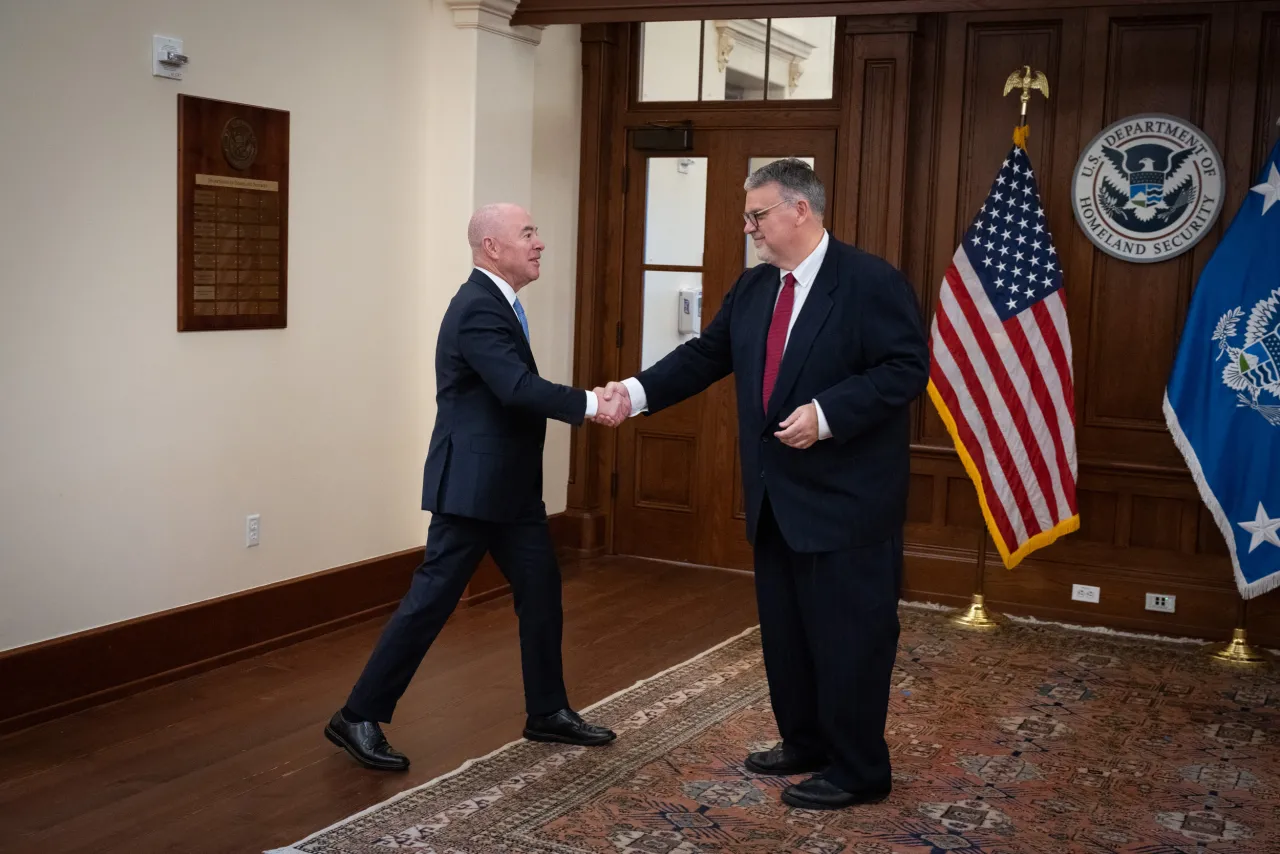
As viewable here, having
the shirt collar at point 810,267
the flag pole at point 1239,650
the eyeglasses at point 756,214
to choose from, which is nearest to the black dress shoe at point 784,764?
the shirt collar at point 810,267

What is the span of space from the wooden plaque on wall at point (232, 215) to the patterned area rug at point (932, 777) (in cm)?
188

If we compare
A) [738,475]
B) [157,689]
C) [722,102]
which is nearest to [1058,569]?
[738,475]

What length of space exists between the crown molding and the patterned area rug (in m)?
2.75

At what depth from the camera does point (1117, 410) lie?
5.70 metres

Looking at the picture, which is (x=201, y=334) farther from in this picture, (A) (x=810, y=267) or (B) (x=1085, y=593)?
(B) (x=1085, y=593)

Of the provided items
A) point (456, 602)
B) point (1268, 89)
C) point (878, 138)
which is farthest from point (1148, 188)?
point (456, 602)

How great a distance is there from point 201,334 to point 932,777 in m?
2.79

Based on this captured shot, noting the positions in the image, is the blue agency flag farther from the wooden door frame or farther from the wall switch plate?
the wall switch plate

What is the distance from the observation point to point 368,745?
3.80 metres

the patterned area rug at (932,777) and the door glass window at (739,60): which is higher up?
the door glass window at (739,60)

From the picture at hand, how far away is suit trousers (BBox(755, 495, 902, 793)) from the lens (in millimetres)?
3443

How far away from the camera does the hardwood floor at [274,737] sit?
11.2 ft

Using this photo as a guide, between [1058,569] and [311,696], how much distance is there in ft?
10.4

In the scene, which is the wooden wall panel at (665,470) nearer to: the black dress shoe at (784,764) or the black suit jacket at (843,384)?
the black dress shoe at (784,764)
